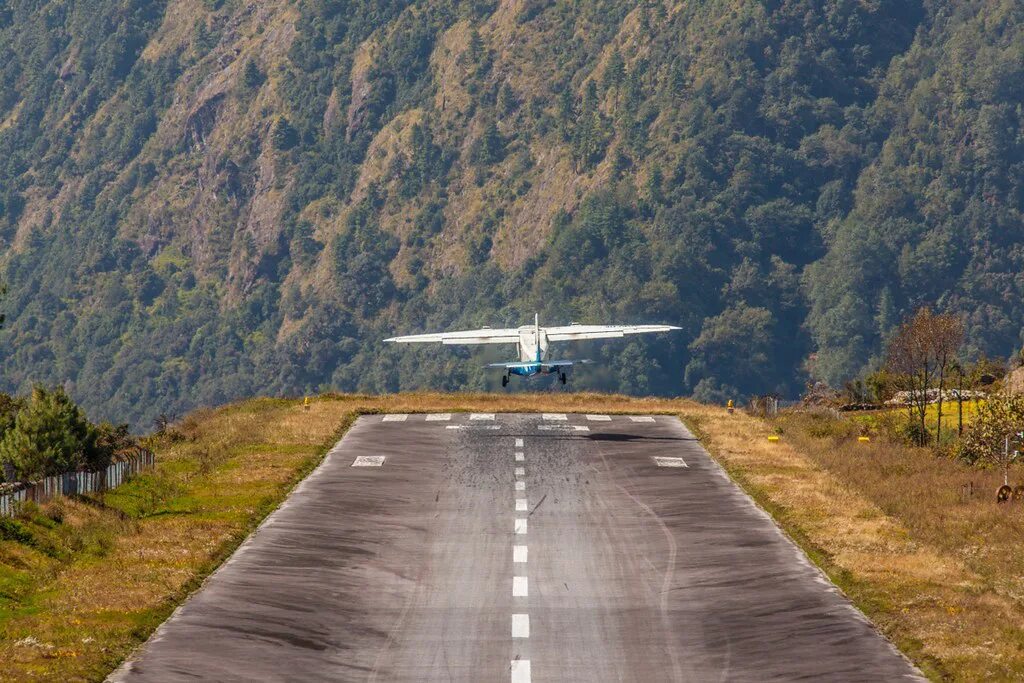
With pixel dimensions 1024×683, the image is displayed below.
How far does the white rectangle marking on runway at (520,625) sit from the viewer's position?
29.0 metres

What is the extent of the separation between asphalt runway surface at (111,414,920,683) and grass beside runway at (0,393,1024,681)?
757 mm

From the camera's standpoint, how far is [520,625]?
29688 millimetres

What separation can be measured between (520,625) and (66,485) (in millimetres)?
19001

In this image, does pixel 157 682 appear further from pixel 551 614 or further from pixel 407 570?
pixel 407 570

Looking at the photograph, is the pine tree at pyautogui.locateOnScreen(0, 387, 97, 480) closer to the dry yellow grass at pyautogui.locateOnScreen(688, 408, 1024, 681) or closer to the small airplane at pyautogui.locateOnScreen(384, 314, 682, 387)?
the dry yellow grass at pyautogui.locateOnScreen(688, 408, 1024, 681)

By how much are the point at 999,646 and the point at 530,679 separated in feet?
26.2

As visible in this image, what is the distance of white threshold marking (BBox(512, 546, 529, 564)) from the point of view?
36.5 metres

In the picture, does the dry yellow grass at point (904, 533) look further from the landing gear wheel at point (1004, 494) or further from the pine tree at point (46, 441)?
→ the pine tree at point (46, 441)

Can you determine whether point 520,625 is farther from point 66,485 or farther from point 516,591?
point 66,485

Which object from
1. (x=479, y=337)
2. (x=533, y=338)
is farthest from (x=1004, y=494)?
(x=479, y=337)

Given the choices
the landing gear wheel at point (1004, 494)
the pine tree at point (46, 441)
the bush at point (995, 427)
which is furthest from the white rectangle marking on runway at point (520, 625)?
the bush at point (995, 427)

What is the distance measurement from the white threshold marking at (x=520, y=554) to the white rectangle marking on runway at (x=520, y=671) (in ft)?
30.8

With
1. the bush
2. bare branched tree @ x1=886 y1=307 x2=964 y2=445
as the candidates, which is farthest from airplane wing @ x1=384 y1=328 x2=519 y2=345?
the bush

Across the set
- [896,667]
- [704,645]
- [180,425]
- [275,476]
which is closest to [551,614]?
[704,645]
